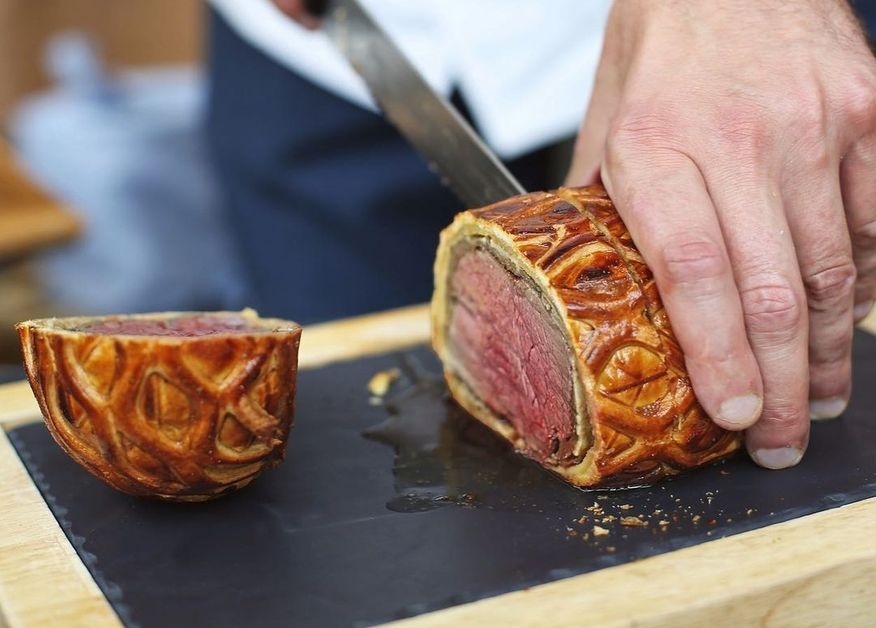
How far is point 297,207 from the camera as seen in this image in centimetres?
403

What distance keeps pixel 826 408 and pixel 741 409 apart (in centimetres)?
41

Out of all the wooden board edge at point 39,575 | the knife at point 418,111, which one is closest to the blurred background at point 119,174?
the knife at point 418,111

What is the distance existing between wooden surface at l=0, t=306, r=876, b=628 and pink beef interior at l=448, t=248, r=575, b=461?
417 millimetres

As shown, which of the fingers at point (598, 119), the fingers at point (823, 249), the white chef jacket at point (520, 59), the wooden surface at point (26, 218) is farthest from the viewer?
the wooden surface at point (26, 218)

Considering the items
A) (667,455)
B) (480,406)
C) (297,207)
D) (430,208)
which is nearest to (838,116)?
(667,455)

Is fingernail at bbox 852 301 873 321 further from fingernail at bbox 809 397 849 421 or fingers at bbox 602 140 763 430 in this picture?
fingers at bbox 602 140 763 430

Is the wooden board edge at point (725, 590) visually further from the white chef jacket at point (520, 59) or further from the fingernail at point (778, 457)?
the white chef jacket at point (520, 59)

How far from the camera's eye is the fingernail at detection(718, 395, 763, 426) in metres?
2.06

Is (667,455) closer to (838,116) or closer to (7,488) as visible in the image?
(838,116)

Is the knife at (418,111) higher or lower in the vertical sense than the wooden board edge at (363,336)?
higher

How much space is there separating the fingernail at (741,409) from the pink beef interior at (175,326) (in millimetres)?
922

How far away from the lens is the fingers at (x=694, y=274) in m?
2.00

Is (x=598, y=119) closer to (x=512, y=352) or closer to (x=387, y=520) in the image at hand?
(x=512, y=352)

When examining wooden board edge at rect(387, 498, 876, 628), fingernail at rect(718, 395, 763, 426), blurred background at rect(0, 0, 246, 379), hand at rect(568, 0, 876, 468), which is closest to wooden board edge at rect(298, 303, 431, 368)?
hand at rect(568, 0, 876, 468)
